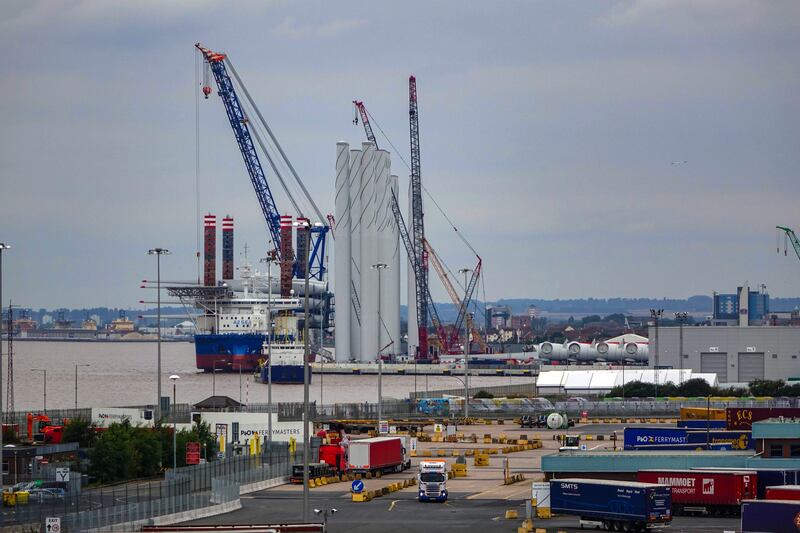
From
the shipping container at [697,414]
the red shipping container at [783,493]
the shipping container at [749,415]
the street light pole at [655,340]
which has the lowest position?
the shipping container at [697,414]

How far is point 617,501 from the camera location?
1860 inches

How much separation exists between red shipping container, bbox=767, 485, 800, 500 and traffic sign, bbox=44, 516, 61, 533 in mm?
23635

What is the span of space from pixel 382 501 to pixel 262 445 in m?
17.7

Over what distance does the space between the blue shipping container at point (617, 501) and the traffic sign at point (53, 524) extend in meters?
18.5

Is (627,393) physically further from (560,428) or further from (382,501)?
(382,501)

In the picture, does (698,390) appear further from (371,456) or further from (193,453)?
(193,453)

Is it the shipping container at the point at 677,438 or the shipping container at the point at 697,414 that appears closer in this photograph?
the shipping container at the point at 677,438

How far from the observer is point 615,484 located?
47594mm

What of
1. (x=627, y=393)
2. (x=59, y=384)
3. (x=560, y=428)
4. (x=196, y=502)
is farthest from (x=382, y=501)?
(x=59, y=384)

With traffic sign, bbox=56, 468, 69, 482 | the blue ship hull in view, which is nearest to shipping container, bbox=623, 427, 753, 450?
traffic sign, bbox=56, 468, 69, 482

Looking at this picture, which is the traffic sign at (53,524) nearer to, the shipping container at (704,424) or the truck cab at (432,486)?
the truck cab at (432,486)

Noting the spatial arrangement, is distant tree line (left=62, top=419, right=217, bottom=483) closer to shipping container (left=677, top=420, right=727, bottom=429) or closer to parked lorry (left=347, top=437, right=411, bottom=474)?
parked lorry (left=347, top=437, right=411, bottom=474)

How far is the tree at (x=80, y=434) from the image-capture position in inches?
2911

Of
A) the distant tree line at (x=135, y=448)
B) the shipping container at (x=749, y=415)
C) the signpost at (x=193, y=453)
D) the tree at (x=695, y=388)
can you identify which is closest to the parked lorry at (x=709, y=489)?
the signpost at (x=193, y=453)
